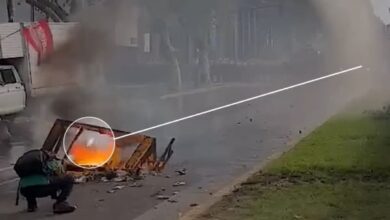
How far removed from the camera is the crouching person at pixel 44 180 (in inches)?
384

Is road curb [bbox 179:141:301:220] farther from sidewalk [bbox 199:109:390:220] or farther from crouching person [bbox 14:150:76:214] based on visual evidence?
crouching person [bbox 14:150:76:214]

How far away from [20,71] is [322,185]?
13515 millimetres

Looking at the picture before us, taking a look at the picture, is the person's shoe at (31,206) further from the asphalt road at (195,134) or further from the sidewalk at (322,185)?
the sidewalk at (322,185)

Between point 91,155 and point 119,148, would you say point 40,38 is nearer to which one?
point 119,148

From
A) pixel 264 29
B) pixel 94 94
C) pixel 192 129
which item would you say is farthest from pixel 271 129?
pixel 264 29

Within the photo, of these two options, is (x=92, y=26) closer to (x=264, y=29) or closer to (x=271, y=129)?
(x=271, y=129)

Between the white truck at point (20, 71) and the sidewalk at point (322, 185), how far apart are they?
7.25 metres

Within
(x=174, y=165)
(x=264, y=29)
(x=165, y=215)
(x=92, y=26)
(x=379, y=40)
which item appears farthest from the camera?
(x=264, y=29)

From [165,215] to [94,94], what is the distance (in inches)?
405

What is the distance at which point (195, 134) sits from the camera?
739 inches

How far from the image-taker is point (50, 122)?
60.6ft

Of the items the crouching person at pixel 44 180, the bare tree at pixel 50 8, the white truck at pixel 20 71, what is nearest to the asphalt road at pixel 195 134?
the crouching person at pixel 44 180

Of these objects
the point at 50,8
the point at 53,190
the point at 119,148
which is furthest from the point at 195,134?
the point at 50,8

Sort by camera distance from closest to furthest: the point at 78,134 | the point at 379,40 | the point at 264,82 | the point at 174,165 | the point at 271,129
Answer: the point at 78,134, the point at 174,165, the point at 271,129, the point at 379,40, the point at 264,82
